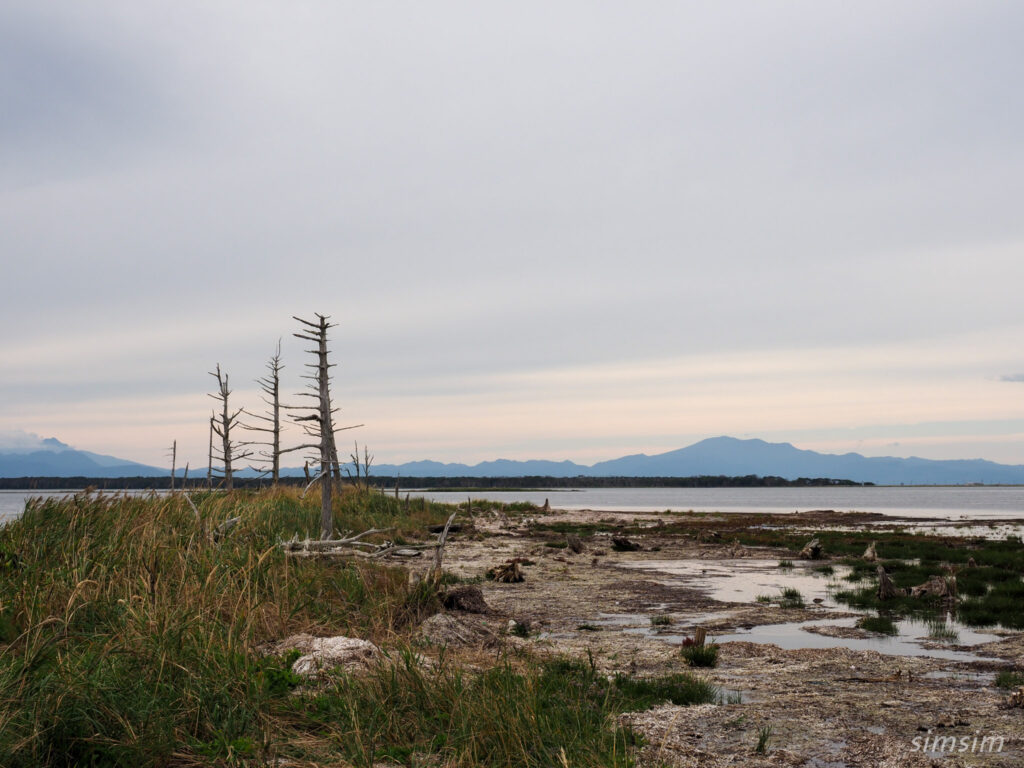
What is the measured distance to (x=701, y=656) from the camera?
1072cm

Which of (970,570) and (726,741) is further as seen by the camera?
(970,570)

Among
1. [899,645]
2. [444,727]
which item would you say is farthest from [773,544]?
[444,727]

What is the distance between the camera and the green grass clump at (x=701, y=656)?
10703mm

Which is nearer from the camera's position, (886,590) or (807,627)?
(807,627)

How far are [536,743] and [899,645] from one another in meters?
8.78

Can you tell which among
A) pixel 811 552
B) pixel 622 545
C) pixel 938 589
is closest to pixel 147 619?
pixel 938 589

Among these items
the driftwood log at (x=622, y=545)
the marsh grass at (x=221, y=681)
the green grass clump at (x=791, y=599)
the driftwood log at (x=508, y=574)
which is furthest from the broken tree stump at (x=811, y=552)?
the marsh grass at (x=221, y=681)

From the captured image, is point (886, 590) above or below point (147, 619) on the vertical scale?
below

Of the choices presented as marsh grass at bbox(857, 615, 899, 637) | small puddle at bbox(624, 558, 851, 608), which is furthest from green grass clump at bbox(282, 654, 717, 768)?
small puddle at bbox(624, 558, 851, 608)

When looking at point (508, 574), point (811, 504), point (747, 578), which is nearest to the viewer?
point (508, 574)

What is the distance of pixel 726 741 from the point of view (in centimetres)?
730

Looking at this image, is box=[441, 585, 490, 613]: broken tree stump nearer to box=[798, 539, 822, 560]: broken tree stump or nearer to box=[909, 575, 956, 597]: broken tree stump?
box=[909, 575, 956, 597]: broken tree stump

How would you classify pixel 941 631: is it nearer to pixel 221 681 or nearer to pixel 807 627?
pixel 807 627

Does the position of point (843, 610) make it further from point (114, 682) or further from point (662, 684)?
point (114, 682)
